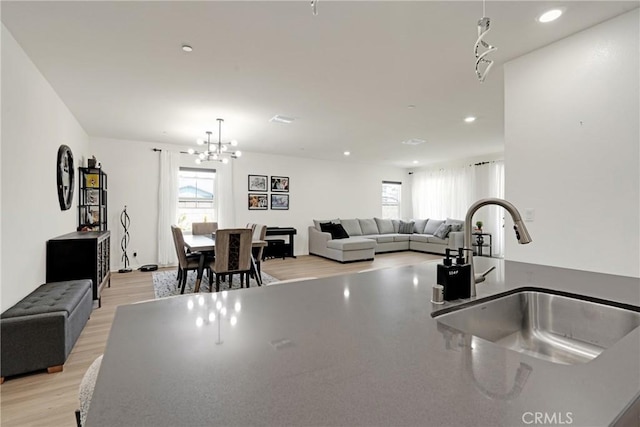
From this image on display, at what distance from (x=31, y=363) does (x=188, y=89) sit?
2760 mm

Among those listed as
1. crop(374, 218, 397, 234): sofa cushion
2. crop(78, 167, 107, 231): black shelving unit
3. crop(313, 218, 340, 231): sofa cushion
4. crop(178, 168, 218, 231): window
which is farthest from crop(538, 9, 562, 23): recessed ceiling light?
crop(374, 218, 397, 234): sofa cushion

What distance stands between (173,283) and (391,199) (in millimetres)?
6685

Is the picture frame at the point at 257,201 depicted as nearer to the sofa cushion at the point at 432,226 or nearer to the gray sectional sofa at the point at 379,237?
the gray sectional sofa at the point at 379,237

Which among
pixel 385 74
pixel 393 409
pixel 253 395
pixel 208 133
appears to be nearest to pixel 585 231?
pixel 385 74

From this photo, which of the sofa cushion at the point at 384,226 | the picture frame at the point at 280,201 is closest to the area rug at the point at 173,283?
the picture frame at the point at 280,201

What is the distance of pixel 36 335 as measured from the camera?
2.14m

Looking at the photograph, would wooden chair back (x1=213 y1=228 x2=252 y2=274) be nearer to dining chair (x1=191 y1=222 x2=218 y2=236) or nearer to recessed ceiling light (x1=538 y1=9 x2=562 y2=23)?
dining chair (x1=191 y1=222 x2=218 y2=236)

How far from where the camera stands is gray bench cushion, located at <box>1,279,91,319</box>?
223 cm

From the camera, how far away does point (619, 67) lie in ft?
6.79

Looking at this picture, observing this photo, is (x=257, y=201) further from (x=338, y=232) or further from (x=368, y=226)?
(x=368, y=226)

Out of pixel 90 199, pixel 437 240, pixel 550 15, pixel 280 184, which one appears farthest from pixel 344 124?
pixel 437 240

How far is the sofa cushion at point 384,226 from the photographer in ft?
27.9

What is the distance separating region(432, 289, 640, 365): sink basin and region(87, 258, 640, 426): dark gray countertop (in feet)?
0.79

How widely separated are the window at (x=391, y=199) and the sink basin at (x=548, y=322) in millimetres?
8111
